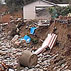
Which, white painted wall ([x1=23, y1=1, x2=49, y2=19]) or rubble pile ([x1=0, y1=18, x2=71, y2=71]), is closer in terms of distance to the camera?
rubble pile ([x1=0, y1=18, x2=71, y2=71])

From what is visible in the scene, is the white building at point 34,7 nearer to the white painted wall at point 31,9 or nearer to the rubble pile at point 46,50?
the white painted wall at point 31,9

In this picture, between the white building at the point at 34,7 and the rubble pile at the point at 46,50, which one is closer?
the rubble pile at the point at 46,50

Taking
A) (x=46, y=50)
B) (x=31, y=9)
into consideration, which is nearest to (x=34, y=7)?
(x=31, y=9)

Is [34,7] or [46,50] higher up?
[34,7]

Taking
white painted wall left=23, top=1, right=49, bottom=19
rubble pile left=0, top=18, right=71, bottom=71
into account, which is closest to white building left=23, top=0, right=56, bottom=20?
white painted wall left=23, top=1, right=49, bottom=19

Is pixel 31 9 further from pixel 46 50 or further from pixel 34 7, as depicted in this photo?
pixel 46 50

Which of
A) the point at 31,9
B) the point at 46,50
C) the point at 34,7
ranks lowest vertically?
the point at 46,50

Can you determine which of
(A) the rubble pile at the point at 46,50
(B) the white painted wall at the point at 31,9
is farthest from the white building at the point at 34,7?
(A) the rubble pile at the point at 46,50

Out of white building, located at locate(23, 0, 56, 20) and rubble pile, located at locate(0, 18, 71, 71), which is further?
white building, located at locate(23, 0, 56, 20)

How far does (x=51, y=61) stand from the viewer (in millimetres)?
14195

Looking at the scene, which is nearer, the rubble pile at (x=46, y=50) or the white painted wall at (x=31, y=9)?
the rubble pile at (x=46, y=50)

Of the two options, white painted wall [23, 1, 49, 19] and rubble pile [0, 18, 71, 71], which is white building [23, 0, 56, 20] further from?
rubble pile [0, 18, 71, 71]

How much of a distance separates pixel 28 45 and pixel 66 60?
Result: 6428 millimetres

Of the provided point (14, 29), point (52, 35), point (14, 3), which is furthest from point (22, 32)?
point (14, 3)
